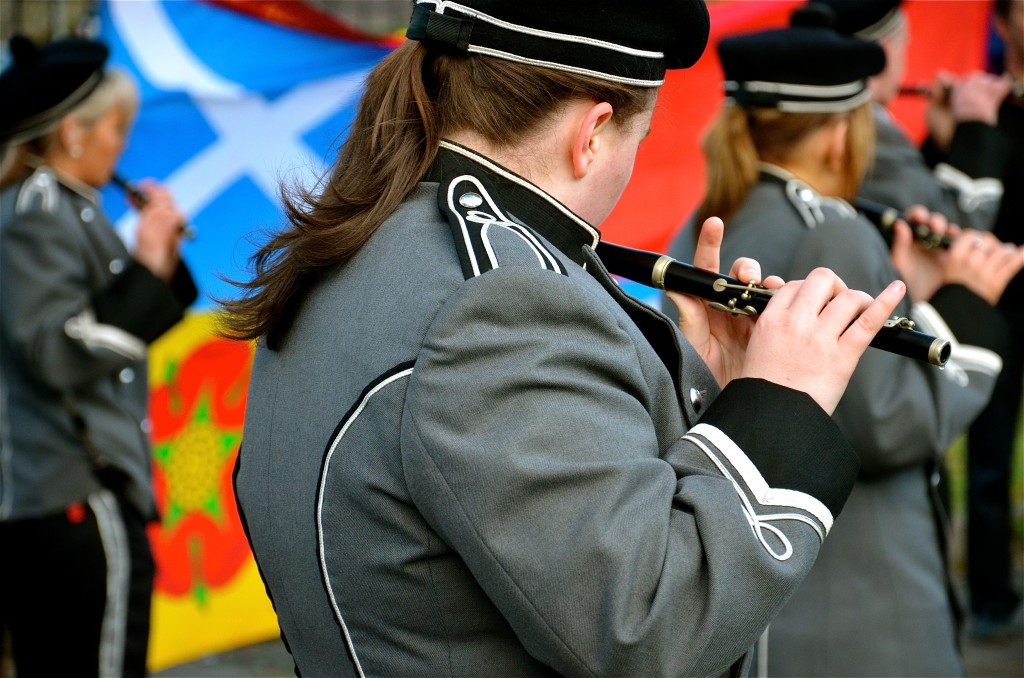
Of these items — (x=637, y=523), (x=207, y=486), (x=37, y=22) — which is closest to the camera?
(x=637, y=523)

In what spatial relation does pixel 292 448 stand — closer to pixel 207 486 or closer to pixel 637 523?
pixel 637 523

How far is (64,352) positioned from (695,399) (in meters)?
2.37

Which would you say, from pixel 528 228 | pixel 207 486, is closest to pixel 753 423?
pixel 528 228

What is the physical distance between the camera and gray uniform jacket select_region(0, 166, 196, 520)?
11.1ft

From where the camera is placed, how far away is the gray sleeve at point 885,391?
8.56 feet

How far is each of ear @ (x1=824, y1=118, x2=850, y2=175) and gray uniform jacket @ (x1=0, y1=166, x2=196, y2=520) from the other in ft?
6.59

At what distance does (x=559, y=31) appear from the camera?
4.86 feet

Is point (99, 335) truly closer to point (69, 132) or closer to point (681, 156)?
point (69, 132)

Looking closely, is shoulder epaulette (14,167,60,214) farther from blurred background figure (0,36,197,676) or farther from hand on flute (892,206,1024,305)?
hand on flute (892,206,1024,305)

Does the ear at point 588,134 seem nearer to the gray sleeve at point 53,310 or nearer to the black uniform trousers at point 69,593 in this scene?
the gray sleeve at point 53,310

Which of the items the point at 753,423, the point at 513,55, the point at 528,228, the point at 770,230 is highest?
the point at 513,55

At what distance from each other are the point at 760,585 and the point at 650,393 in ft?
0.90

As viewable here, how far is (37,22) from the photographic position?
199 inches

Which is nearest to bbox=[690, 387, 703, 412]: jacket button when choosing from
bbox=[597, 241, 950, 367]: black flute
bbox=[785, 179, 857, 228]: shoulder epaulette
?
bbox=[597, 241, 950, 367]: black flute
